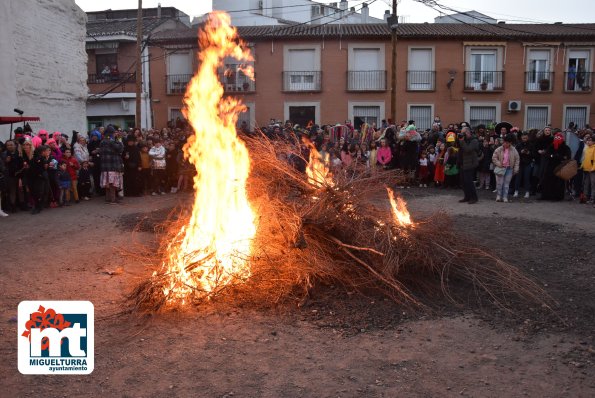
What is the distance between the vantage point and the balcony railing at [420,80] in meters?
30.2

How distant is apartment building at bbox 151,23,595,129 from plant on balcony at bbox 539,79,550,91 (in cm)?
6

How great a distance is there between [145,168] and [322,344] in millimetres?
11556

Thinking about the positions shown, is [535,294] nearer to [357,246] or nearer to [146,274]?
[357,246]

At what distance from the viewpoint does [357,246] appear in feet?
21.0

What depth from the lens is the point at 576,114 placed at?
30.4 meters

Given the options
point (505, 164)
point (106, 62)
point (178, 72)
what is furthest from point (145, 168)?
point (106, 62)

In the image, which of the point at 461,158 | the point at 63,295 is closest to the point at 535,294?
the point at 63,295

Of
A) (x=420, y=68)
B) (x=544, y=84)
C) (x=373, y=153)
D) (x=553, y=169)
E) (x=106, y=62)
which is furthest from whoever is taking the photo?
(x=106, y=62)

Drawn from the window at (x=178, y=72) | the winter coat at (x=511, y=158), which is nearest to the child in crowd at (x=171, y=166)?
the winter coat at (x=511, y=158)

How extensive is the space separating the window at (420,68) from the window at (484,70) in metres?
2.15

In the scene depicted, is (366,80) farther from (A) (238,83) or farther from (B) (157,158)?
(B) (157,158)

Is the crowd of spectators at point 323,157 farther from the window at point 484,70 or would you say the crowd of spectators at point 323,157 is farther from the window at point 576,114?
the window at point 576,114

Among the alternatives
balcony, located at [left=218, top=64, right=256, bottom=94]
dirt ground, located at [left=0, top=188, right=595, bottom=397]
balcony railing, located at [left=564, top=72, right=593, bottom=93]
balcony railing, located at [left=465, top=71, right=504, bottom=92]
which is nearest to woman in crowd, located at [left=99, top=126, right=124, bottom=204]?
dirt ground, located at [left=0, top=188, right=595, bottom=397]

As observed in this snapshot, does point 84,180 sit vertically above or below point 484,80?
below
